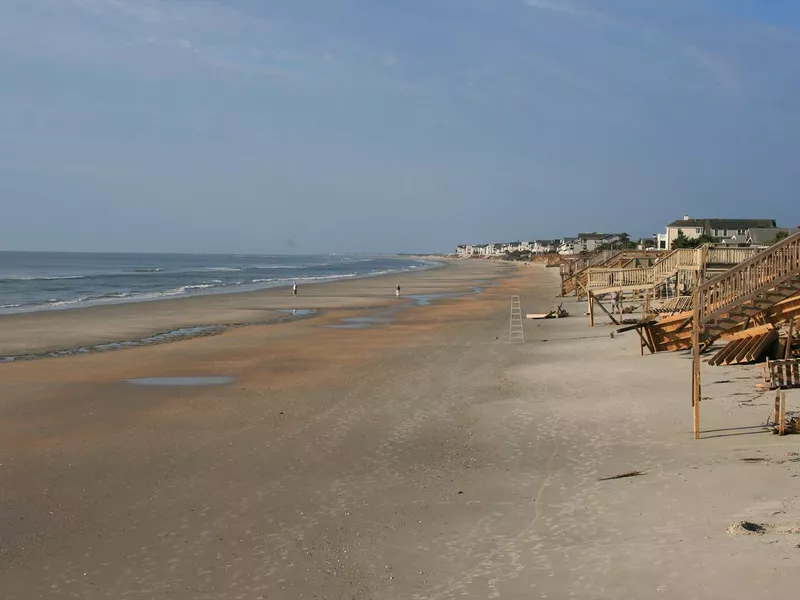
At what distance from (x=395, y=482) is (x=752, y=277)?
22.5 ft

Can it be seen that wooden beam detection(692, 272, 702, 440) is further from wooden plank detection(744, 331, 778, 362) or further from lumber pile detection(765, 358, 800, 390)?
wooden plank detection(744, 331, 778, 362)

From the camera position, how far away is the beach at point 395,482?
7301 millimetres

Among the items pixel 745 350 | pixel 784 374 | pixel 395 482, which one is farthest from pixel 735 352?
pixel 395 482

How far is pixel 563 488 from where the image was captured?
9.88 m

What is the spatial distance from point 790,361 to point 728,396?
1.28m

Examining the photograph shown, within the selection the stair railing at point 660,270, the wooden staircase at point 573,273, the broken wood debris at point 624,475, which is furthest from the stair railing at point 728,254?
the broken wood debris at point 624,475

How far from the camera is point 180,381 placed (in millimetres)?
19234

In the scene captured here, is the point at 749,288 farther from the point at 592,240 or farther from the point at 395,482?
the point at 592,240

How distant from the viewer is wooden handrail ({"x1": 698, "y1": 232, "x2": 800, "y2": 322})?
12156 mm

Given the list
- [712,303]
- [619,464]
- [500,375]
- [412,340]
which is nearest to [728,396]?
[712,303]

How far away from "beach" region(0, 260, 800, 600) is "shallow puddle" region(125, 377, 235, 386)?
55 cm

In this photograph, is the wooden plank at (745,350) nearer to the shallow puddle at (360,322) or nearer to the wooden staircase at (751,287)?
the wooden staircase at (751,287)

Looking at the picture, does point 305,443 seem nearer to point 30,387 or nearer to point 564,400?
point 564,400

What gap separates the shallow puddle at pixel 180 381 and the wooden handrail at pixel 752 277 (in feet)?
38.1
